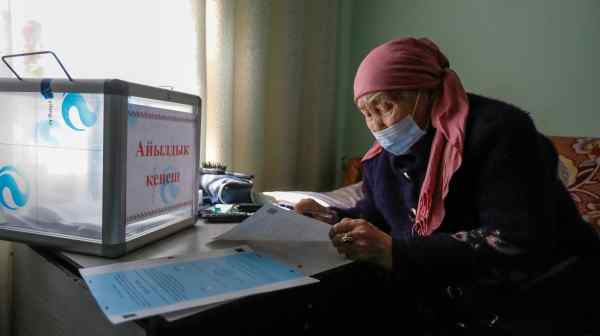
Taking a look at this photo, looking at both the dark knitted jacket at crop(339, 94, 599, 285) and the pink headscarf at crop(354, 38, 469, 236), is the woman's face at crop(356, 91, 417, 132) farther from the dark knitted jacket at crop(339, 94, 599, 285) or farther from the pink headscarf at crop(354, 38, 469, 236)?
the dark knitted jacket at crop(339, 94, 599, 285)

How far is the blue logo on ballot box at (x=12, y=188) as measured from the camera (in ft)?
2.48

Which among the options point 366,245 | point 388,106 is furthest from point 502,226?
point 388,106

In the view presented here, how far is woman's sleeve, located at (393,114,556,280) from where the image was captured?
716mm

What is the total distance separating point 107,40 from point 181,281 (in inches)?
41.4

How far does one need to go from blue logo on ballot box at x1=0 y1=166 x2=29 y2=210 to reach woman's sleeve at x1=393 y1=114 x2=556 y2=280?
0.68 m

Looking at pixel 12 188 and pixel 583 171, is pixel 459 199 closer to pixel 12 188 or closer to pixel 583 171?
pixel 12 188

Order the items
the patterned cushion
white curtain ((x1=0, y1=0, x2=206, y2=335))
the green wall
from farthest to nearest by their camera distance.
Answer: the green wall < the patterned cushion < white curtain ((x1=0, y1=0, x2=206, y2=335))

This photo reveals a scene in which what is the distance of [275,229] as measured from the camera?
0.76 m

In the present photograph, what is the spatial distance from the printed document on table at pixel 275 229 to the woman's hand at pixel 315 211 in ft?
0.72

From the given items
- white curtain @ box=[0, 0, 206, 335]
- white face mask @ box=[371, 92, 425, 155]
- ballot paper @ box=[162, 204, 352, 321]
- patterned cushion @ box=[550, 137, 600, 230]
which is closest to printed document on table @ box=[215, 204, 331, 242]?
ballot paper @ box=[162, 204, 352, 321]

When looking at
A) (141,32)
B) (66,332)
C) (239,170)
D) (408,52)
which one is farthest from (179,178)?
(239,170)

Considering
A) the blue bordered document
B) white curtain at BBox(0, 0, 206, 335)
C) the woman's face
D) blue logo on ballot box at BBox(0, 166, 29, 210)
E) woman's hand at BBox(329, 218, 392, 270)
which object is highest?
white curtain at BBox(0, 0, 206, 335)

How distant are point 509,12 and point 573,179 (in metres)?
0.79

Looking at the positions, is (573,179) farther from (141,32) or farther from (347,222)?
(141,32)
